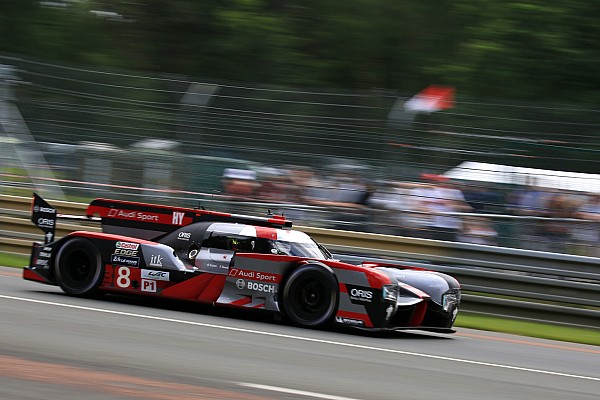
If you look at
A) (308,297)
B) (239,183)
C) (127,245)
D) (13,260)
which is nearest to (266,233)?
(308,297)

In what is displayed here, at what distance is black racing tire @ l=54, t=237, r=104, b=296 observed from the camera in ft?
30.8

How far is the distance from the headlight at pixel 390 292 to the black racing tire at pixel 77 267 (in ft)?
9.46

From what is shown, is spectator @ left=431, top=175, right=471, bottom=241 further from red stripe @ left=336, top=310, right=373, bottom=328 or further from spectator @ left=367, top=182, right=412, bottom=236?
red stripe @ left=336, top=310, right=373, bottom=328

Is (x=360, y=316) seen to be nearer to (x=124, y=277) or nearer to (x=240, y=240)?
(x=240, y=240)

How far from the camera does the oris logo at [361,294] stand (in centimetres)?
854

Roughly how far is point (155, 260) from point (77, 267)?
2.97 feet

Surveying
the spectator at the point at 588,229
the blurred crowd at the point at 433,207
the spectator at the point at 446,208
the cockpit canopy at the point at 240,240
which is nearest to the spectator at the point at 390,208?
the blurred crowd at the point at 433,207

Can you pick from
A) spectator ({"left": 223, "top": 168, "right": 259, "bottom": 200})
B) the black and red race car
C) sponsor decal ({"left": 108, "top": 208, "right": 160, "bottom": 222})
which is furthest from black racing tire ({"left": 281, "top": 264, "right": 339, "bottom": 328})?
spectator ({"left": 223, "top": 168, "right": 259, "bottom": 200})

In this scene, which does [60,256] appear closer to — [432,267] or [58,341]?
[58,341]

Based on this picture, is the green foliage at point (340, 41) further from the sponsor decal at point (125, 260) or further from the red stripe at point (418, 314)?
the sponsor decal at point (125, 260)

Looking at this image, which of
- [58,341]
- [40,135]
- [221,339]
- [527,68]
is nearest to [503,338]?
[221,339]

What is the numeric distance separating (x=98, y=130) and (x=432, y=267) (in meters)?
5.06

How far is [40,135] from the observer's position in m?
13.7

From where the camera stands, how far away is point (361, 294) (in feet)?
28.1
